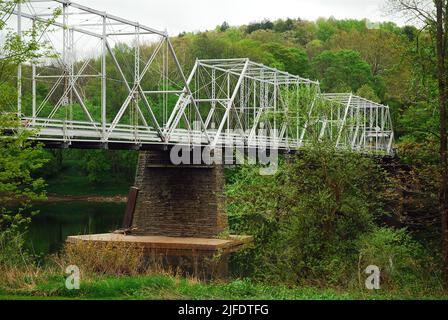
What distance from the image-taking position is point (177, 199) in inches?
1448

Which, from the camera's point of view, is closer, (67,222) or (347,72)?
(67,222)

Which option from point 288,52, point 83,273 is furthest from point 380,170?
point 288,52

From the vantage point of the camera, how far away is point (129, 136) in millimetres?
32031

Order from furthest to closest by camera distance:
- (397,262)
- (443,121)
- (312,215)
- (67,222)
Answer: (67,222), (312,215), (397,262), (443,121)

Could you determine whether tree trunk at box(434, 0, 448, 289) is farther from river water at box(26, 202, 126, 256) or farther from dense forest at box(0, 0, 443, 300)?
river water at box(26, 202, 126, 256)

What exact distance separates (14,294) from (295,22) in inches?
4785

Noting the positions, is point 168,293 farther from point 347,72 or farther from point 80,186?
point 347,72

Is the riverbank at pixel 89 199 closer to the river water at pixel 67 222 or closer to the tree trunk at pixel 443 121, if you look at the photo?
the river water at pixel 67 222

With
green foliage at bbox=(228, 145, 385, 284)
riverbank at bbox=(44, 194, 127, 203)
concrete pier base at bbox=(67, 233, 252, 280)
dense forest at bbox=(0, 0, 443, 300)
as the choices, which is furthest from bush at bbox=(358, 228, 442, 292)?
riverbank at bbox=(44, 194, 127, 203)

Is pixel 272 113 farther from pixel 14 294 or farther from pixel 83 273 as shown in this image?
pixel 14 294

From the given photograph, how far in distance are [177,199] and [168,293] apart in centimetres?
2296

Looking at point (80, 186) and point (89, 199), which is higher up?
point (80, 186)

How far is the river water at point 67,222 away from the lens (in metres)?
39.2

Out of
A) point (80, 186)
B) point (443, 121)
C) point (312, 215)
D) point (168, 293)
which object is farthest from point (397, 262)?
point (80, 186)
